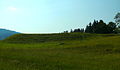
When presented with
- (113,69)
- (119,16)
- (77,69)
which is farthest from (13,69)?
(119,16)

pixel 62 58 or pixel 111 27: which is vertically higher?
pixel 111 27

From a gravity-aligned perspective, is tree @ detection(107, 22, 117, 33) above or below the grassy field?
above

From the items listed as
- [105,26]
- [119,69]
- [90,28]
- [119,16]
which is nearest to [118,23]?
[119,16]

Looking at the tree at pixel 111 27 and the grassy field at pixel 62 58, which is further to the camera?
the tree at pixel 111 27

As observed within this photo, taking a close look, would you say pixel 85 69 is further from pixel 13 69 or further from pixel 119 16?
pixel 119 16

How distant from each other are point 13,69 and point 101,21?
382 feet

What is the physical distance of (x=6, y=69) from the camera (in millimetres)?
9891

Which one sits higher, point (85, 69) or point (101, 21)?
point (101, 21)

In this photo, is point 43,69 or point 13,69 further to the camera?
point 43,69

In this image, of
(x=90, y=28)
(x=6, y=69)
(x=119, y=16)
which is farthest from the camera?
(x=90, y=28)

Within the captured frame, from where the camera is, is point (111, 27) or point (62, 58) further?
point (111, 27)

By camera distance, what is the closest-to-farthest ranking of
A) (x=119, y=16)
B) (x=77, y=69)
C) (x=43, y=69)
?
1. (x=43, y=69)
2. (x=77, y=69)
3. (x=119, y=16)

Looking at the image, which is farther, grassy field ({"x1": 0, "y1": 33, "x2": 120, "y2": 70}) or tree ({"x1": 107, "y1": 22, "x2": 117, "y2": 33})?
tree ({"x1": 107, "y1": 22, "x2": 117, "y2": 33})

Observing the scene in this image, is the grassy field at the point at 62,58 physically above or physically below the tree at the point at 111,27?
below
